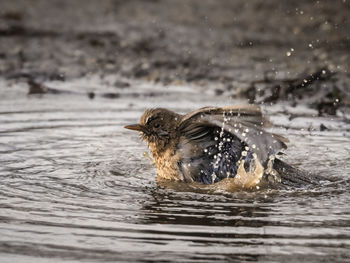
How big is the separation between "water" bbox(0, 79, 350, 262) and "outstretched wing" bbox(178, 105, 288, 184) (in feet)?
1.18

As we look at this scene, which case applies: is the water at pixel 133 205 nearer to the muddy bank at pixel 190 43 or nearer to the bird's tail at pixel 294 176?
the bird's tail at pixel 294 176

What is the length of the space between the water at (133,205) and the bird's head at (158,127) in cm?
33

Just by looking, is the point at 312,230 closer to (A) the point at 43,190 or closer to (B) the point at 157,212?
(B) the point at 157,212

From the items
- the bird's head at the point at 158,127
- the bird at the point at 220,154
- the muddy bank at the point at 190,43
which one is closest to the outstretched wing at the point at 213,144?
the bird at the point at 220,154

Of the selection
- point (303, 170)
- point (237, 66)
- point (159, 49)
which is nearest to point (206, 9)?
point (159, 49)

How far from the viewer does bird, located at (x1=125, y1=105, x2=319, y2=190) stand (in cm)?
664

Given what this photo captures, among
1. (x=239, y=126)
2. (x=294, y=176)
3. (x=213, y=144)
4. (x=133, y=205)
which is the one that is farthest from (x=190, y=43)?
(x=133, y=205)

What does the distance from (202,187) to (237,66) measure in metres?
6.26

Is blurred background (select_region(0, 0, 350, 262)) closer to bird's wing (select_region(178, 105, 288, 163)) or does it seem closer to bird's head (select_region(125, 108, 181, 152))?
bird's head (select_region(125, 108, 181, 152))

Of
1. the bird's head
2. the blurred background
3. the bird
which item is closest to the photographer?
the blurred background

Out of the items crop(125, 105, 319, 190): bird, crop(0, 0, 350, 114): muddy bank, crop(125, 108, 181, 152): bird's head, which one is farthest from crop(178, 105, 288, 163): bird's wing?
crop(0, 0, 350, 114): muddy bank

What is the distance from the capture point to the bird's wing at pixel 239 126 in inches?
250

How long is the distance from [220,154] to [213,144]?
11 cm

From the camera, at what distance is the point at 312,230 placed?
559 cm
